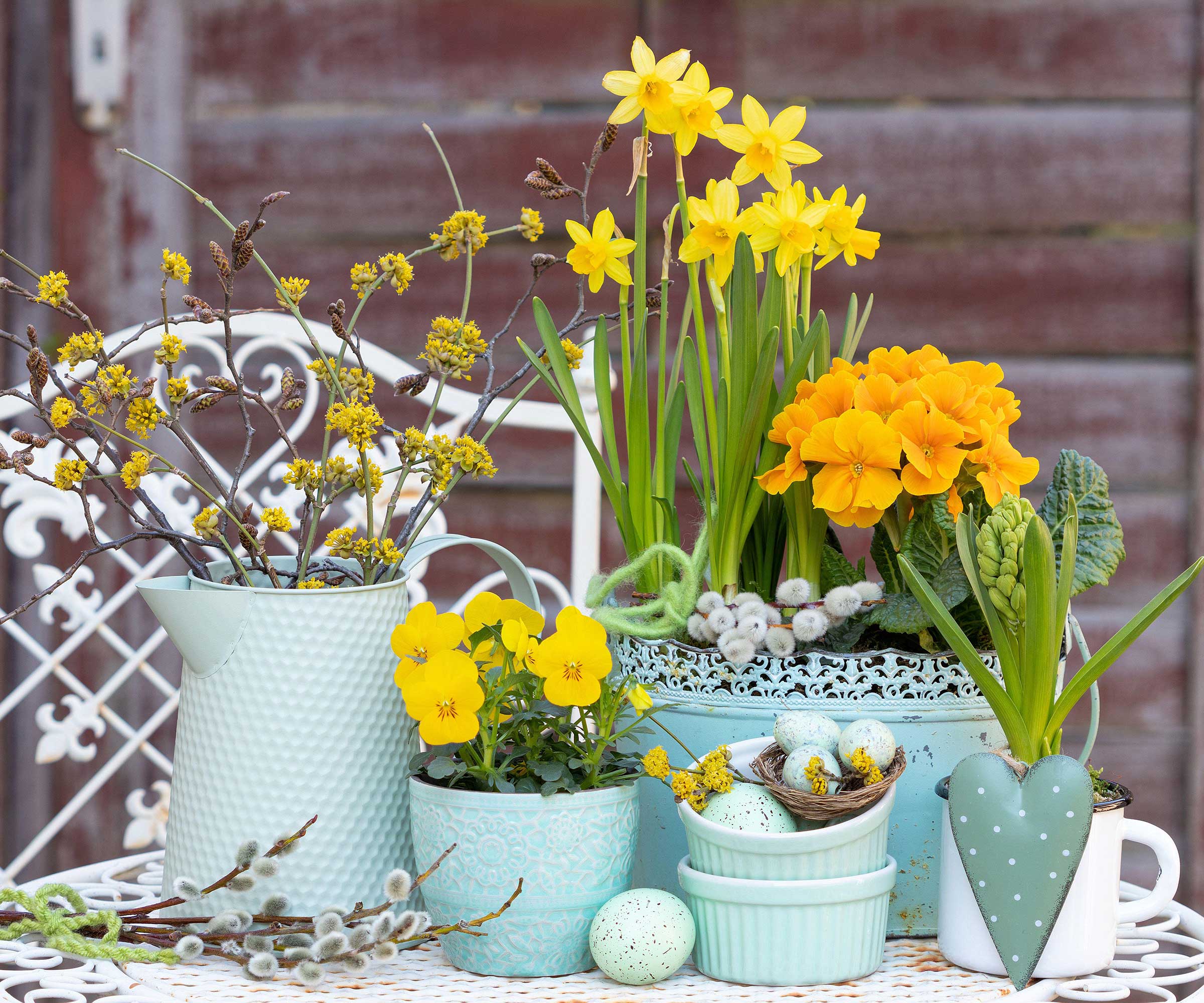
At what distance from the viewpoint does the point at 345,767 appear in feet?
1.89

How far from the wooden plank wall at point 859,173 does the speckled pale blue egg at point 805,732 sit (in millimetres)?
930

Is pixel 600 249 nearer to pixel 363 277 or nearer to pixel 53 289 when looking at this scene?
pixel 363 277

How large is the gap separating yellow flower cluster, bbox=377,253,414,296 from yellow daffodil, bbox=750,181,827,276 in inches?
7.1

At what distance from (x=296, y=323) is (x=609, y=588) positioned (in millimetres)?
603

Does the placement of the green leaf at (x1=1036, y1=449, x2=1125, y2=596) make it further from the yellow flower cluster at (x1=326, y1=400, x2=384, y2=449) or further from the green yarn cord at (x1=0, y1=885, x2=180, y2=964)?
the green yarn cord at (x1=0, y1=885, x2=180, y2=964)

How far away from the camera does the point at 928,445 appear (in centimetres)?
58

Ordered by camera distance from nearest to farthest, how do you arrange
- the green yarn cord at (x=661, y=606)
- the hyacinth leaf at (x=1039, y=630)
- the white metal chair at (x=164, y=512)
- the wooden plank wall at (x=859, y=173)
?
the hyacinth leaf at (x=1039, y=630)
the green yarn cord at (x=661, y=606)
the white metal chair at (x=164, y=512)
the wooden plank wall at (x=859, y=173)

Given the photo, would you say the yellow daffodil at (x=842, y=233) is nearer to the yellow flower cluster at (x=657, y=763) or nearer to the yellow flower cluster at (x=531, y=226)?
the yellow flower cluster at (x=531, y=226)

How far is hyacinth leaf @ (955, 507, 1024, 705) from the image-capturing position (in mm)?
547

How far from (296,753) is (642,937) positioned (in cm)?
19

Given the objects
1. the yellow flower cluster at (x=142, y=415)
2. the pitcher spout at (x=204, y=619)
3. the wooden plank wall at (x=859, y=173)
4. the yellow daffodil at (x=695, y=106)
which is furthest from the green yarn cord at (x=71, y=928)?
the wooden plank wall at (x=859, y=173)

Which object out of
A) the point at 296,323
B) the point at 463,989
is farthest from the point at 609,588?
the point at 296,323

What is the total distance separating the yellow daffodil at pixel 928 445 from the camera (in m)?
0.56

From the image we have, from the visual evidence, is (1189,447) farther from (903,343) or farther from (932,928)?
(932,928)
